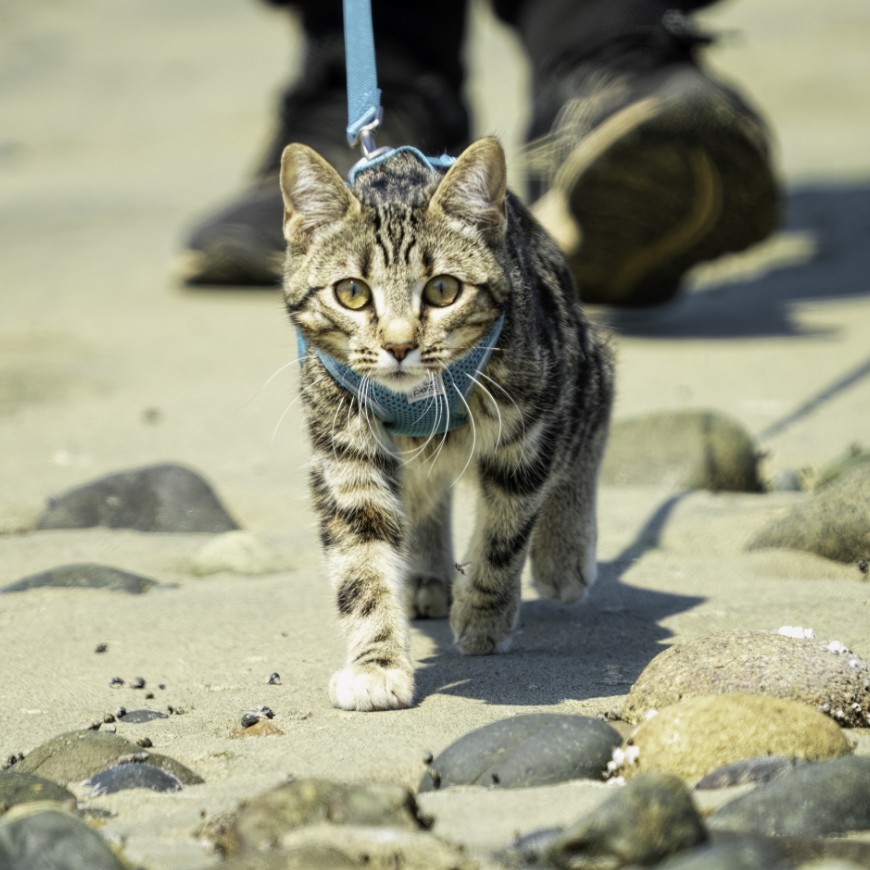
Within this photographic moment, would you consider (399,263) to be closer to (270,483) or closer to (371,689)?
(371,689)

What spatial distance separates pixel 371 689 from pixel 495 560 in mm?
571

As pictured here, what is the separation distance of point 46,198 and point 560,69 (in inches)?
245

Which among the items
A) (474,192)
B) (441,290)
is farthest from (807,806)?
(474,192)

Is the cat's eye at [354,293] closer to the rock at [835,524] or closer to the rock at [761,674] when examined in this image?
the rock at [761,674]

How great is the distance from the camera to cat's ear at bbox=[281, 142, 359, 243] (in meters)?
3.26

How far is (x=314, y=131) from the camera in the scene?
27.2 feet

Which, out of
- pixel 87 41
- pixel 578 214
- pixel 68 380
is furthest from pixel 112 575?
pixel 87 41

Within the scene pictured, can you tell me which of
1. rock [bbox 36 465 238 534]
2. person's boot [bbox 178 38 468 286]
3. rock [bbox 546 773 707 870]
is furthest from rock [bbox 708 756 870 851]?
person's boot [bbox 178 38 468 286]

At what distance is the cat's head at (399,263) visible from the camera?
10.4 ft

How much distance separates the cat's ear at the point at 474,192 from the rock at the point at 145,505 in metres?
1.96

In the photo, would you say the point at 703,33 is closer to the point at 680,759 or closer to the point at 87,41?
the point at 680,759

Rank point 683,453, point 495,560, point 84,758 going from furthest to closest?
point 683,453, point 495,560, point 84,758

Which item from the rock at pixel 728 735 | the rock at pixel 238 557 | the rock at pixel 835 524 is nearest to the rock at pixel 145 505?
the rock at pixel 238 557

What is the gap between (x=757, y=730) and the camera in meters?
2.62
